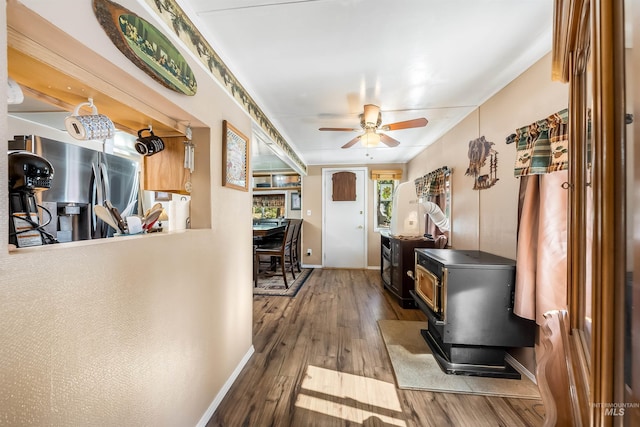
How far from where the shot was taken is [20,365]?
59 centimetres

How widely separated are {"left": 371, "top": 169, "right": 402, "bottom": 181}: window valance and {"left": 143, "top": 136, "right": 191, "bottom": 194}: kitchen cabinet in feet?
13.3

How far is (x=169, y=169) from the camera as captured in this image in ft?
4.86

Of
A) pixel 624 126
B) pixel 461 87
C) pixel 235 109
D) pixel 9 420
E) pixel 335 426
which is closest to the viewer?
pixel 624 126

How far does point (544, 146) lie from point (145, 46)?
2.16m

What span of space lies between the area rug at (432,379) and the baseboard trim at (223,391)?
1.17 meters

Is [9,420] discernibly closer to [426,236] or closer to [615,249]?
[615,249]

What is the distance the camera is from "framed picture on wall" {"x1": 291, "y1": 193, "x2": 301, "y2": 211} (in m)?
5.67

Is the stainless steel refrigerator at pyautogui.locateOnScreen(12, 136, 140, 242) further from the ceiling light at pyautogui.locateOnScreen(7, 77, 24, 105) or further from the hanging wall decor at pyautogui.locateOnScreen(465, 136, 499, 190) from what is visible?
the hanging wall decor at pyautogui.locateOnScreen(465, 136, 499, 190)

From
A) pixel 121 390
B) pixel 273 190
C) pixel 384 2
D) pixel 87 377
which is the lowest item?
pixel 121 390

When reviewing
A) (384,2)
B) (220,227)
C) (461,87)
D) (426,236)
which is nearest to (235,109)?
(220,227)

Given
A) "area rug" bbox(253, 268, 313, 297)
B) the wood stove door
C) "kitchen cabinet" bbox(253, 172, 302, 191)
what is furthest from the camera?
"kitchen cabinet" bbox(253, 172, 302, 191)

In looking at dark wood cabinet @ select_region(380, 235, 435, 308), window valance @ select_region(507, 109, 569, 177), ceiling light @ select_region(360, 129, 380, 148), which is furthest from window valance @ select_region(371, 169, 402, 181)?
window valance @ select_region(507, 109, 569, 177)

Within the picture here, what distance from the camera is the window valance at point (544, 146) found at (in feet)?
4.54

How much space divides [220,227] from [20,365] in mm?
1033
